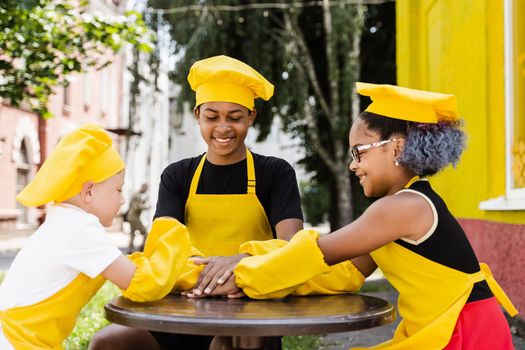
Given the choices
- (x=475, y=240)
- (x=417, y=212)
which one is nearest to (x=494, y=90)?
(x=475, y=240)

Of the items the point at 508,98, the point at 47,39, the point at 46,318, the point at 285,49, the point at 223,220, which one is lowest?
the point at 46,318

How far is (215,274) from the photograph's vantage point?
7.31 feet

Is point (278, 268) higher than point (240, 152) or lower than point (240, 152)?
lower

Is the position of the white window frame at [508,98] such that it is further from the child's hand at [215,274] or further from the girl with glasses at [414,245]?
the child's hand at [215,274]

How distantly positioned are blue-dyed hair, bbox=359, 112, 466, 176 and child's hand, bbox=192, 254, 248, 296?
2.08 feet

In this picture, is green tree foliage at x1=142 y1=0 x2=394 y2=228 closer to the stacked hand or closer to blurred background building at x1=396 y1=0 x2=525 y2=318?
blurred background building at x1=396 y1=0 x2=525 y2=318

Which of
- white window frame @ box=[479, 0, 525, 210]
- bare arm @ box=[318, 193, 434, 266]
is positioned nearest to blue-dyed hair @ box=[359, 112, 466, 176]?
bare arm @ box=[318, 193, 434, 266]

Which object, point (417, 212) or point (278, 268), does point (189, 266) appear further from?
point (417, 212)

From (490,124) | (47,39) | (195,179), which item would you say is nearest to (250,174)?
(195,179)

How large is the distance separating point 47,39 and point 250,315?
5.20 m

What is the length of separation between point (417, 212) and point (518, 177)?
3383mm

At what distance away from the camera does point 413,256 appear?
6.79 ft

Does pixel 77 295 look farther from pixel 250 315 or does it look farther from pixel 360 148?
pixel 360 148

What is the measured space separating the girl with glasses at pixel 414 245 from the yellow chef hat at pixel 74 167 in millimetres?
552
